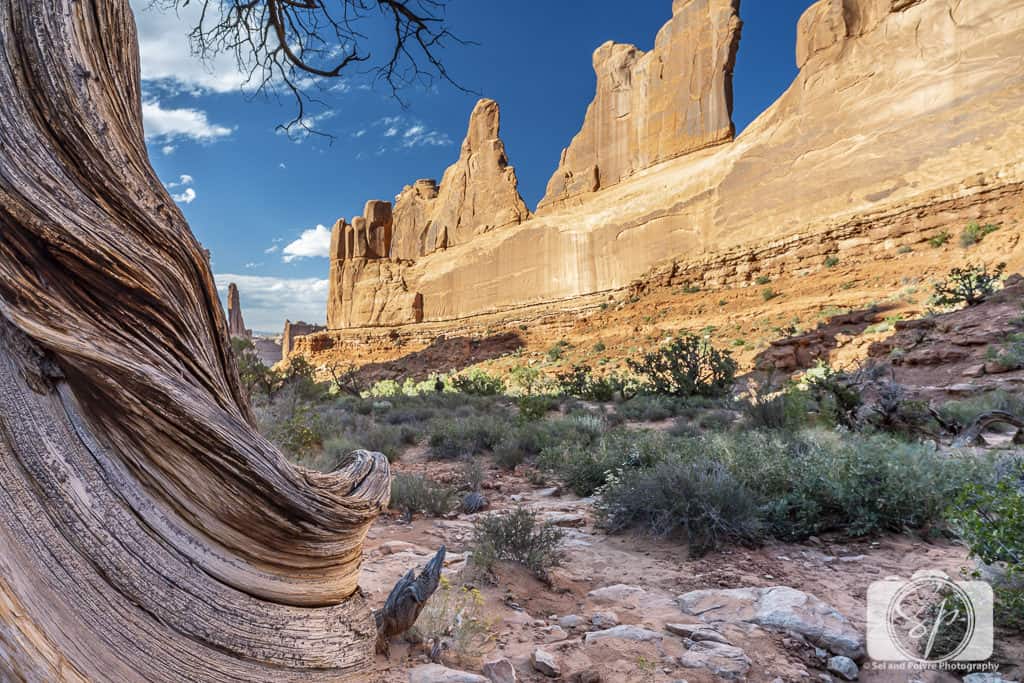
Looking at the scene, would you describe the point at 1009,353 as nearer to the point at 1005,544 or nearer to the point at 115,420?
the point at 1005,544

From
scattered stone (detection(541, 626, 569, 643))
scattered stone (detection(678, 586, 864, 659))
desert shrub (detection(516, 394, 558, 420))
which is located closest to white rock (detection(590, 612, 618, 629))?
scattered stone (detection(541, 626, 569, 643))

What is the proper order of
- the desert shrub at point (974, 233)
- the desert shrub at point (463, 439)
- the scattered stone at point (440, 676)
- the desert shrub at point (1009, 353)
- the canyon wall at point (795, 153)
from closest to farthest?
1. the scattered stone at point (440, 676)
2. the desert shrub at point (463, 439)
3. the desert shrub at point (1009, 353)
4. the desert shrub at point (974, 233)
5. the canyon wall at point (795, 153)

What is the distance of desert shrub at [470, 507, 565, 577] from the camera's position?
2.69 metres

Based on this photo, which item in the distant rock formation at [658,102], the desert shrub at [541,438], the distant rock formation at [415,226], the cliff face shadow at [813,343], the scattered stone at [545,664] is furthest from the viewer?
the distant rock formation at [415,226]

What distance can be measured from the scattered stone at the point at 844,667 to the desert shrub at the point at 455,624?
1.27 m

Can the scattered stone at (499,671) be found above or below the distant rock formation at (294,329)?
below

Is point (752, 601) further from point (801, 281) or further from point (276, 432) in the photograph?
point (801, 281)

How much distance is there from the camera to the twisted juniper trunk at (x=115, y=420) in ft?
3.30

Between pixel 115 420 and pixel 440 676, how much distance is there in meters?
1.21

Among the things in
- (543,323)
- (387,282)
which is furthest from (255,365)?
(387,282)

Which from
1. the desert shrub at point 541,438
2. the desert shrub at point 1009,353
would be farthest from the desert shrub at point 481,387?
the desert shrub at point 1009,353

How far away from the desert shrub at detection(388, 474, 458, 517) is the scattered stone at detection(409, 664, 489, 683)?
7.42 ft

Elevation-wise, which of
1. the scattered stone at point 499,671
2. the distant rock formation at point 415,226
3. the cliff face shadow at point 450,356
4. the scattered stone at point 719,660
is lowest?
the scattered stone at point 719,660

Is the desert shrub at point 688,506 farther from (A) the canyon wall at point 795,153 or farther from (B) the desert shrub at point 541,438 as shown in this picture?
(A) the canyon wall at point 795,153
